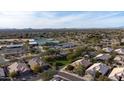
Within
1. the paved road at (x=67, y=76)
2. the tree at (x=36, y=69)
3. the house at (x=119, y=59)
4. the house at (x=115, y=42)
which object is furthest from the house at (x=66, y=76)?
the house at (x=115, y=42)

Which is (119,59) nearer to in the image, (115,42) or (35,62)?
(115,42)

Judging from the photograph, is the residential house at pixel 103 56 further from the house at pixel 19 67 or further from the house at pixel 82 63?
the house at pixel 19 67

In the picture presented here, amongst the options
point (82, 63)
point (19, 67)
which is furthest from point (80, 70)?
point (19, 67)

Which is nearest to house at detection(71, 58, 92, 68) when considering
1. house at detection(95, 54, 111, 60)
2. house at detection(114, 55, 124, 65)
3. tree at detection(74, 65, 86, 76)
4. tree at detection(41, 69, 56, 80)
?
tree at detection(74, 65, 86, 76)

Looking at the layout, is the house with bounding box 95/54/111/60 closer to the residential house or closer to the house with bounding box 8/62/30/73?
the residential house
